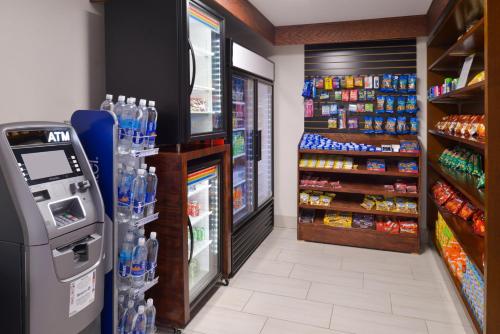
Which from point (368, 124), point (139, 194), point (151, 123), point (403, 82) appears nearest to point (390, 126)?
point (368, 124)

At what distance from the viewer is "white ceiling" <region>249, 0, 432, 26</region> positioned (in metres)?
4.09

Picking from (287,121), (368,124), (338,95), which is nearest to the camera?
(368,124)

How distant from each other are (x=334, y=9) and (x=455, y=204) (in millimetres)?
2470

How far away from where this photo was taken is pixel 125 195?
2.32 m

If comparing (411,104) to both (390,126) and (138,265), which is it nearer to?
(390,126)

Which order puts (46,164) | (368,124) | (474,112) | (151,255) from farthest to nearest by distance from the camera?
(368,124)
(474,112)
(151,255)
(46,164)

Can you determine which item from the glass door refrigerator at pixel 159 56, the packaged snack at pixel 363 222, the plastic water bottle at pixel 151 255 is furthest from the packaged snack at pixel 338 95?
the plastic water bottle at pixel 151 255

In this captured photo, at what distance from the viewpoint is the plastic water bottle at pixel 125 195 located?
91.1 inches

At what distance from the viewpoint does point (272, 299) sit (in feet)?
11.0

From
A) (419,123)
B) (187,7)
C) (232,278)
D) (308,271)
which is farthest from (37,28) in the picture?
(419,123)

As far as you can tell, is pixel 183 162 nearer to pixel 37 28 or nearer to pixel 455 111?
pixel 37 28

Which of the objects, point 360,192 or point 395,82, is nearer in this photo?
point 360,192

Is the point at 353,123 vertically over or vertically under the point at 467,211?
over

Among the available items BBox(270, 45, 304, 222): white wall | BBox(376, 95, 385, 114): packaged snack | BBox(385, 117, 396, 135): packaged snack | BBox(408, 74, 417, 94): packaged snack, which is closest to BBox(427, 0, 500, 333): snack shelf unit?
BBox(408, 74, 417, 94): packaged snack
